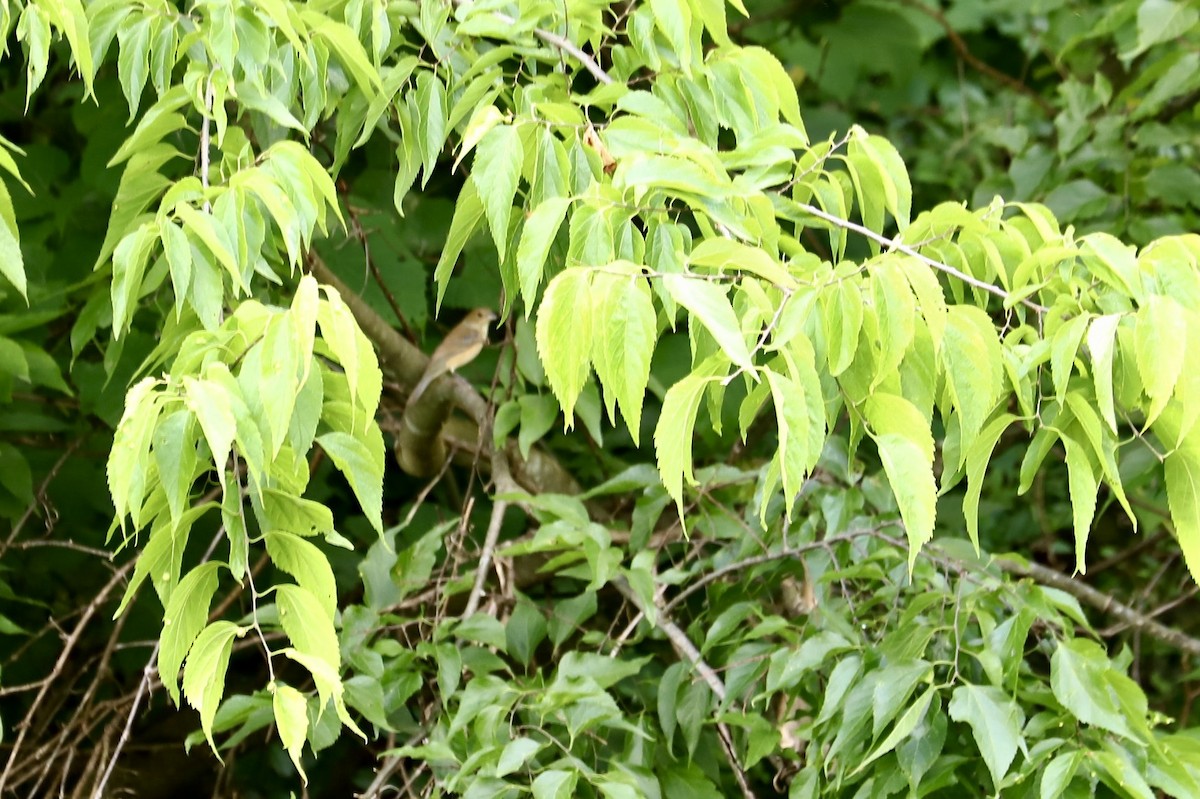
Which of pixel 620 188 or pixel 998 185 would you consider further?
pixel 998 185

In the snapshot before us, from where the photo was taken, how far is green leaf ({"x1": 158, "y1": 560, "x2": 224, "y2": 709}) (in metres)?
0.94

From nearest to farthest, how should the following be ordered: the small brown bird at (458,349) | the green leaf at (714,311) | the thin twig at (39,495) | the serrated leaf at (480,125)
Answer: the green leaf at (714,311) < the serrated leaf at (480,125) < the thin twig at (39,495) < the small brown bird at (458,349)

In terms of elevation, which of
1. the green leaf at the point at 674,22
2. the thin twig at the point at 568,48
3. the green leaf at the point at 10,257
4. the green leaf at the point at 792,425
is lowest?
the green leaf at the point at 10,257

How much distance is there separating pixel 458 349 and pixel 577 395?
1219 millimetres

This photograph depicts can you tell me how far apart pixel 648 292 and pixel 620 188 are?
0.39 feet

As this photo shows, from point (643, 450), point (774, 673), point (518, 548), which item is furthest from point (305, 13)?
point (643, 450)

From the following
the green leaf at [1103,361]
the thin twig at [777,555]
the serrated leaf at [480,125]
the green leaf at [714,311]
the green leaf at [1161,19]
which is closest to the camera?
the green leaf at [714,311]

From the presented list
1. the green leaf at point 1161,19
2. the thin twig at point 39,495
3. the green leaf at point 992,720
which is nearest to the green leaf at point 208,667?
the green leaf at point 992,720

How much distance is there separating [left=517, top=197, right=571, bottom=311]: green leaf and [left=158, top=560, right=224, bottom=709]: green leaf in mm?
313

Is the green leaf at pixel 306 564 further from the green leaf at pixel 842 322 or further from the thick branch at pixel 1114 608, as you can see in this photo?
the thick branch at pixel 1114 608

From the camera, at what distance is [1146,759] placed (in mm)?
1257

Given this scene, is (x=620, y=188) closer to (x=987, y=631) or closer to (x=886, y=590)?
(x=987, y=631)

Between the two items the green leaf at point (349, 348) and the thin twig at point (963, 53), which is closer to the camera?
the green leaf at point (349, 348)

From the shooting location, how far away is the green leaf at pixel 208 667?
895mm
